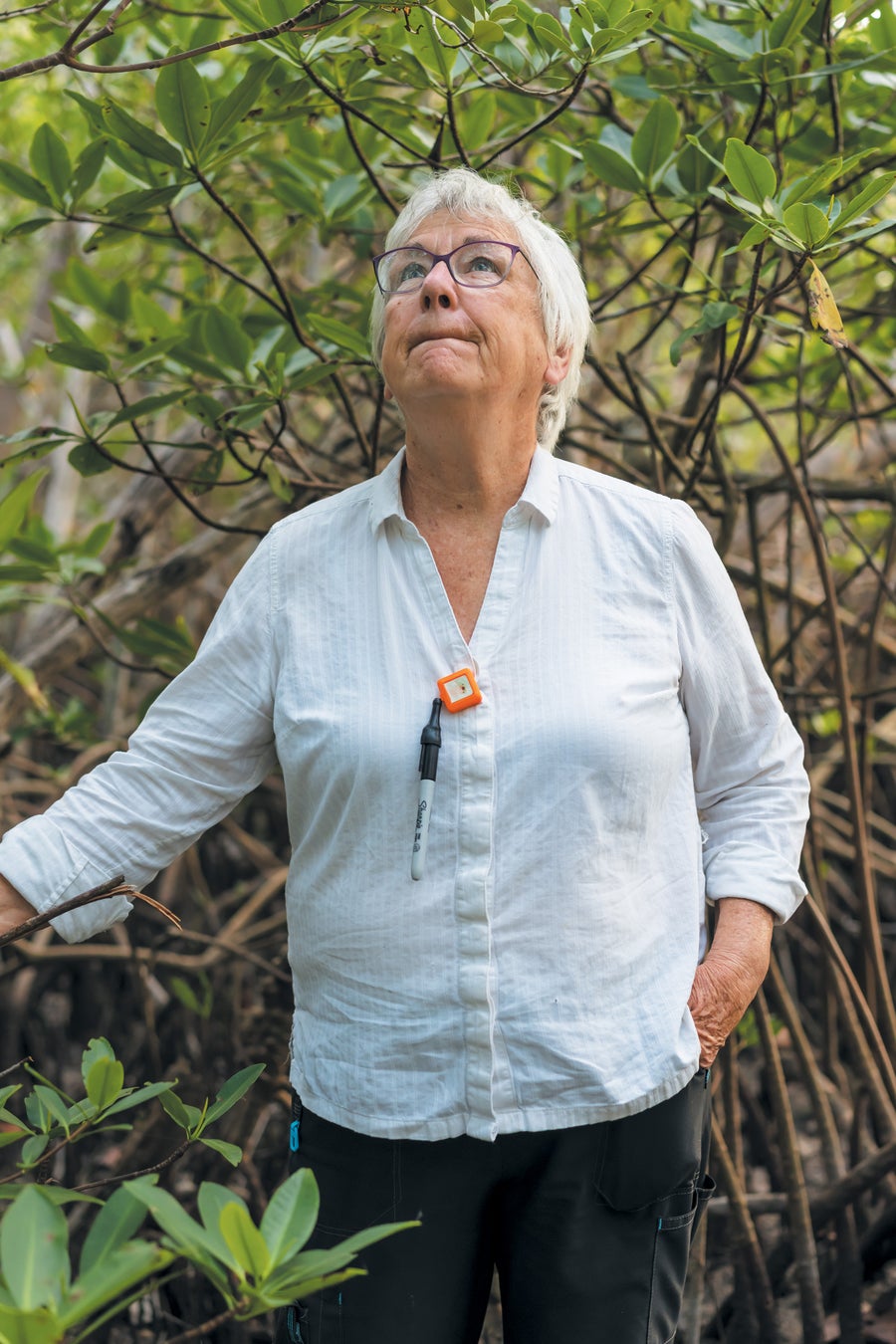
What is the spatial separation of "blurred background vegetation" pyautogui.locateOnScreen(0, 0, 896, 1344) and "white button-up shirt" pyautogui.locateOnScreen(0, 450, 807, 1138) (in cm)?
35

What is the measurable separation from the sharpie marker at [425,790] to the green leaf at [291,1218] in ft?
1.23

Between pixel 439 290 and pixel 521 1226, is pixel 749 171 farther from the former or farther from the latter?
pixel 521 1226

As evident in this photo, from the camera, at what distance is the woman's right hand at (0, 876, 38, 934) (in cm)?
117

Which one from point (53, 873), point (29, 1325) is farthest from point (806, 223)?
point (29, 1325)

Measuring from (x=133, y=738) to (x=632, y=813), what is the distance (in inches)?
20.6

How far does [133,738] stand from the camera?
126 cm

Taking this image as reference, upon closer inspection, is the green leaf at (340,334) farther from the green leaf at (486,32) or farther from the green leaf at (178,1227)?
the green leaf at (178,1227)

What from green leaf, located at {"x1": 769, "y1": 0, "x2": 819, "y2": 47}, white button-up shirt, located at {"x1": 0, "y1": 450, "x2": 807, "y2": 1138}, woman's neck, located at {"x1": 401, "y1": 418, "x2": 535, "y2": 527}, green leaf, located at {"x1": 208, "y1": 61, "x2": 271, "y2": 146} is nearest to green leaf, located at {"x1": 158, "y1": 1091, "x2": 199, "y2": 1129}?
white button-up shirt, located at {"x1": 0, "y1": 450, "x2": 807, "y2": 1138}

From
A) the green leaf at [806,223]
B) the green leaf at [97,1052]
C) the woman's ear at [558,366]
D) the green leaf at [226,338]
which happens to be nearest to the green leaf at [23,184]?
A: the green leaf at [226,338]

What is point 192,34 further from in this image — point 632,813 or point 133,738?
point 632,813

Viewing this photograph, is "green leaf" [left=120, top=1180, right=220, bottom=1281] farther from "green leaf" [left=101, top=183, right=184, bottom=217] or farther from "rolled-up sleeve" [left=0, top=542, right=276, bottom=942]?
"green leaf" [left=101, top=183, right=184, bottom=217]

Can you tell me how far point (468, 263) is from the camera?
126 centimetres

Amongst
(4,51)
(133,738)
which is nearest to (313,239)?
(4,51)

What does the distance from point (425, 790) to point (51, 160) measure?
933 mm
